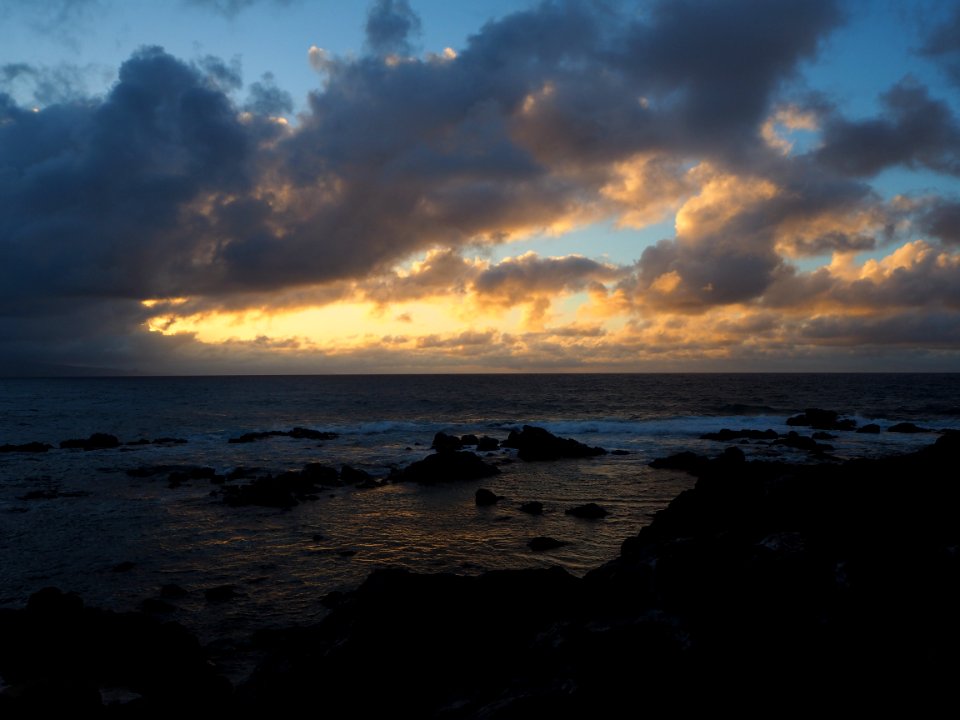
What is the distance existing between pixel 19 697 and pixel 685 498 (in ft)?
52.0

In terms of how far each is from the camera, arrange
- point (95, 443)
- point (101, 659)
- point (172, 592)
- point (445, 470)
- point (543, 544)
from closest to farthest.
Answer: point (101, 659) < point (172, 592) < point (543, 544) < point (445, 470) < point (95, 443)

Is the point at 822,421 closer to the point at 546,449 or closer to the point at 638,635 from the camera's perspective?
the point at 546,449

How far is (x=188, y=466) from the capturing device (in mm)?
38625

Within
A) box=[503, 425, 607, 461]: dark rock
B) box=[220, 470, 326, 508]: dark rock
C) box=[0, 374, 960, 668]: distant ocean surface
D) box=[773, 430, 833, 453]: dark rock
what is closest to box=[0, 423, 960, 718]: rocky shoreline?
box=[0, 374, 960, 668]: distant ocean surface

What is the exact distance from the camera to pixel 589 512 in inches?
911

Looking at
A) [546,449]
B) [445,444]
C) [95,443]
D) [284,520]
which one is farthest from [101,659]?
[95,443]

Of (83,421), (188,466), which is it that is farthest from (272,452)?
(83,421)

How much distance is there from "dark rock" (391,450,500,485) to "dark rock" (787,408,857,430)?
44.6 m

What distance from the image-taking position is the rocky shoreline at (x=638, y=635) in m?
6.19

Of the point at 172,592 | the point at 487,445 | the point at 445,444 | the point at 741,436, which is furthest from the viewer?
the point at 741,436

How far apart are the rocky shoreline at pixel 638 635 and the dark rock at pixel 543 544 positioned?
7.31 metres

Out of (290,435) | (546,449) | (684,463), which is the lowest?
(290,435)

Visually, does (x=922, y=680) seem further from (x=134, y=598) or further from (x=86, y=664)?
(x=134, y=598)

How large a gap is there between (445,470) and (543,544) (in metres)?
15.2
